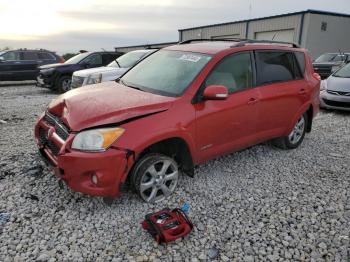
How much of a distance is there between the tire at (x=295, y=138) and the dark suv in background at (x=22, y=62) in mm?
11936

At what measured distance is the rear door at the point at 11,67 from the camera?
1353 centimetres

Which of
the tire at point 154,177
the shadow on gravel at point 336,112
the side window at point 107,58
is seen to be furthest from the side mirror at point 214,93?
the side window at point 107,58

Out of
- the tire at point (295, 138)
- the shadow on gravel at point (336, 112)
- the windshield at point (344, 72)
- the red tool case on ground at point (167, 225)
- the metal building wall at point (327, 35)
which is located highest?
the metal building wall at point (327, 35)

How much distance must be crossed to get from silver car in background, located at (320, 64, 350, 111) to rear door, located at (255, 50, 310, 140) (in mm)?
3676

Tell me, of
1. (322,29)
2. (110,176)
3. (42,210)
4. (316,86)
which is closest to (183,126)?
(110,176)

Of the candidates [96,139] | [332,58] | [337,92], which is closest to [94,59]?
[337,92]

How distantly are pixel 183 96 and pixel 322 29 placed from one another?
2252cm

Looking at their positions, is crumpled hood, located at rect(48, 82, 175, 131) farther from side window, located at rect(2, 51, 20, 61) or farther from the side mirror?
side window, located at rect(2, 51, 20, 61)

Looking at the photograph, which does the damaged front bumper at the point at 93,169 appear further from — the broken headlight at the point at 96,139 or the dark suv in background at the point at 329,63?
the dark suv in background at the point at 329,63

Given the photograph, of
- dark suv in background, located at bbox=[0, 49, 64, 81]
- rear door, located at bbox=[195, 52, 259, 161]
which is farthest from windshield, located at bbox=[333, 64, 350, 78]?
dark suv in background, located at bbox=[0, 49, 64, 81]

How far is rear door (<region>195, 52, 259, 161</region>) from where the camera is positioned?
3752mm

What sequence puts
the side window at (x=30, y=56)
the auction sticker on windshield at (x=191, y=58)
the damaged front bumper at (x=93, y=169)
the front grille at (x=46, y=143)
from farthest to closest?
the side window at (x=30, y=56) → the auction sticker on windshield at (x=191, y=58) → the front grille at (x=46, y=143) → the damaged front bumper at (x=93, y=169)

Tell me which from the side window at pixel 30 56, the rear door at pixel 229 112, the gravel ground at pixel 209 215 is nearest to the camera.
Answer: the gravel ground at pixel 209 215

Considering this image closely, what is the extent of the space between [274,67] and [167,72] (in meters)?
1.68
